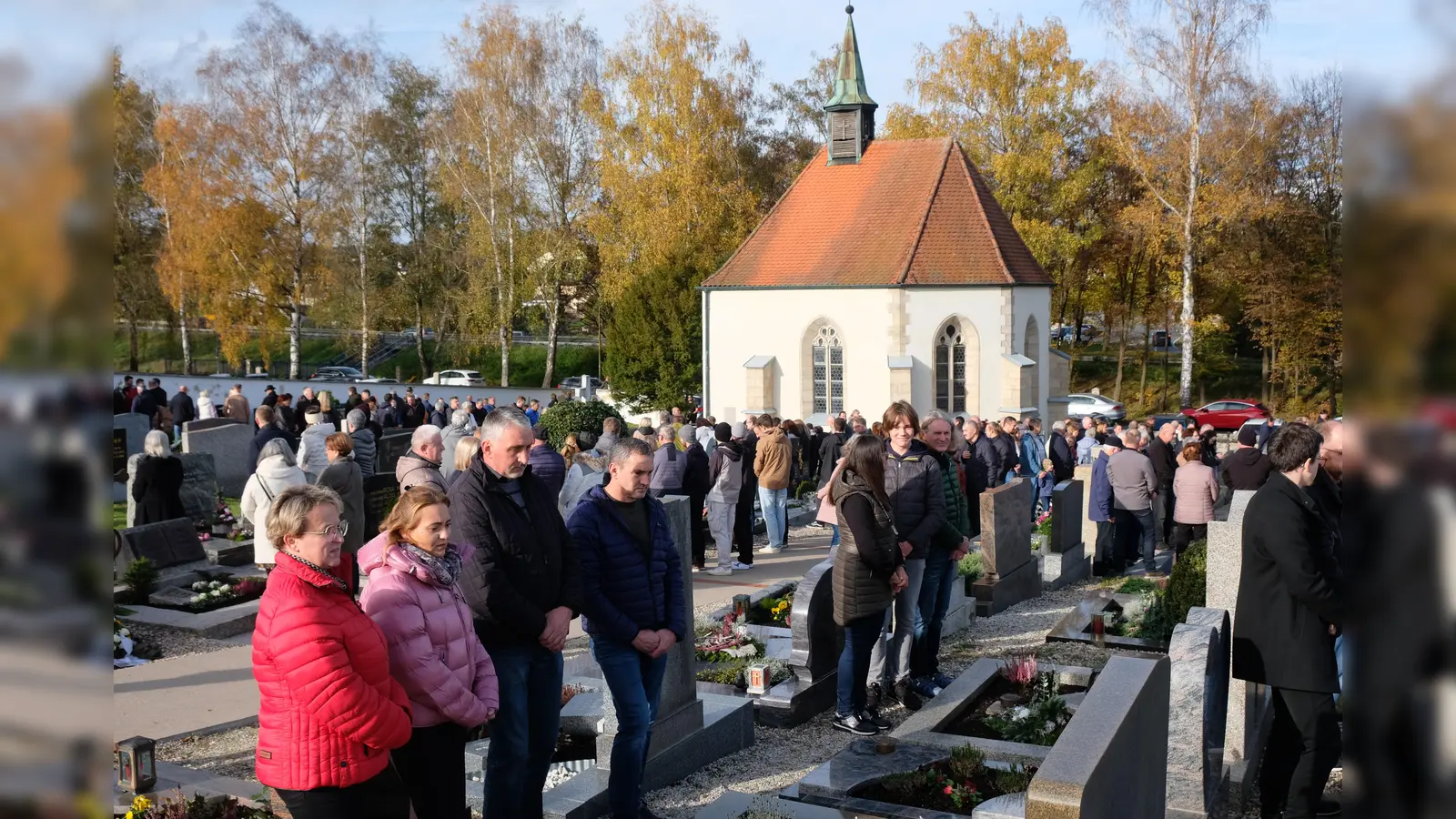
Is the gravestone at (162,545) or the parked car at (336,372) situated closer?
the gravestone at (162,545)

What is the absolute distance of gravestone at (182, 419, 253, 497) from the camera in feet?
57.5

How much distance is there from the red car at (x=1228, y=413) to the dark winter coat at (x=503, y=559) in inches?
1167

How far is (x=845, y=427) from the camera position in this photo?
1864cm

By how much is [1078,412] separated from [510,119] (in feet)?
67.9

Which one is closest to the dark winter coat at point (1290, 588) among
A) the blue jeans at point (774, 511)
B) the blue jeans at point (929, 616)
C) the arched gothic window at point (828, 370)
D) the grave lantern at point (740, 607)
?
the blue jeans at point (929, 616)

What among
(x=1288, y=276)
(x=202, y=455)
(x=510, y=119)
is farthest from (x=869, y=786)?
(x=510, y=119)

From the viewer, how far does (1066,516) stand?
1276 centimetres

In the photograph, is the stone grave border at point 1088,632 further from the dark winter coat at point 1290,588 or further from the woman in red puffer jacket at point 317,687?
the woman in red puffer jacket at point 317,687

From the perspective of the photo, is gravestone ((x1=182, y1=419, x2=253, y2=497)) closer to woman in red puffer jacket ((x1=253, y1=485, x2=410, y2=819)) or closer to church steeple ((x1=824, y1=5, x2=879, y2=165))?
woman in red puffer jacket ((x1=253, y1=485, x2=410, y2=819))

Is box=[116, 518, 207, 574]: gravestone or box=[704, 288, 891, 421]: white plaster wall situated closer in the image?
box=[116, 518, 207, 574]: gravestone

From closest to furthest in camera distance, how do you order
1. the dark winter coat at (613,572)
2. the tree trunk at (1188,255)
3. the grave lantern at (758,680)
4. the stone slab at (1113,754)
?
1. the stone slab at (1113,754)
2. the dark winter coat at (613,572)
3. the grave lantern at (758,680)
4. the tree trunk at (1188,255)

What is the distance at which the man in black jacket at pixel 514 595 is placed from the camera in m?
5.04

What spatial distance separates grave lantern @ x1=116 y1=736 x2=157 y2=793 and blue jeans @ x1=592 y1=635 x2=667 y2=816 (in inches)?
94.4

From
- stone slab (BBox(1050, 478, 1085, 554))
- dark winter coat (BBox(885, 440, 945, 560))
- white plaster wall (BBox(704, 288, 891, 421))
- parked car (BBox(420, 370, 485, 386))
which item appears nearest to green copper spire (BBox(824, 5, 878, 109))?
white plaster wall (BBox(704, 288, 891, 421))
